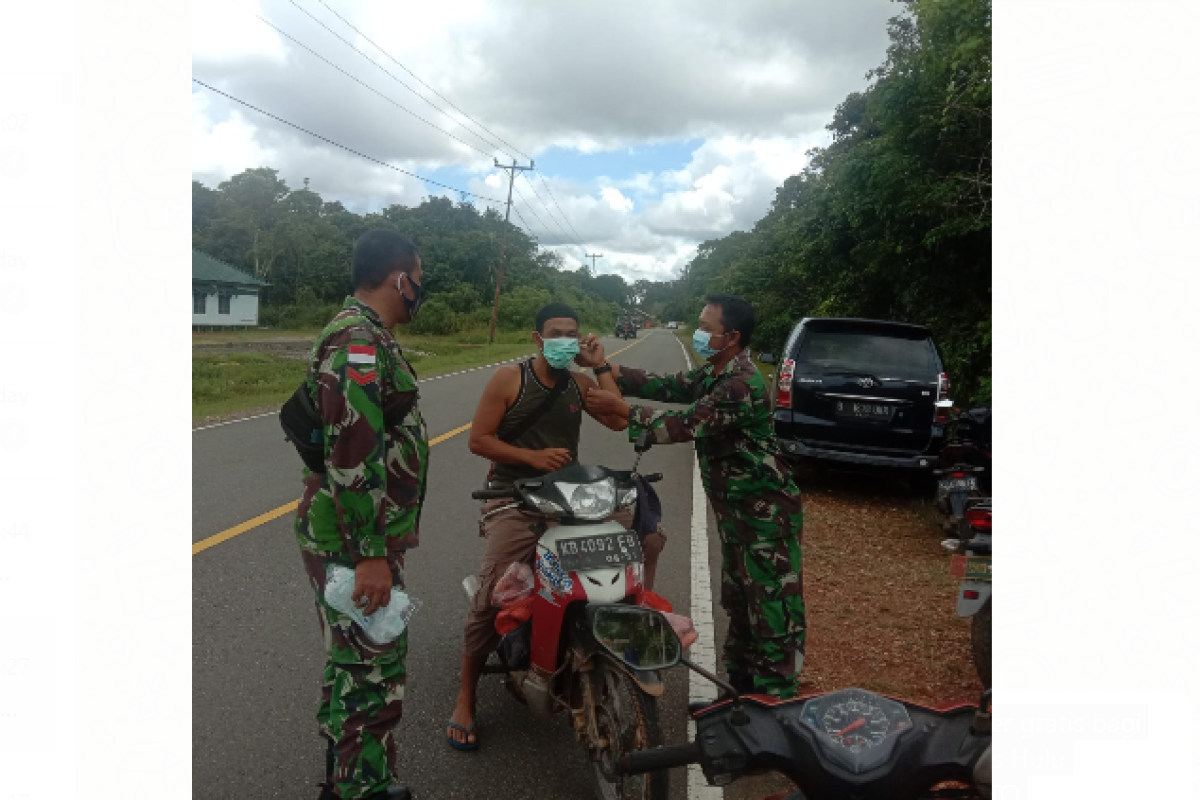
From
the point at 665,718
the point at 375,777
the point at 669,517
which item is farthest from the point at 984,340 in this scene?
the point at 375,777

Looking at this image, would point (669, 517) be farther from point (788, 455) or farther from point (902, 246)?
point (902, 246)

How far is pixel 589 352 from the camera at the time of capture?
11.1ft

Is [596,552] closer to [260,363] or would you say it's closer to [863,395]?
[863,395]

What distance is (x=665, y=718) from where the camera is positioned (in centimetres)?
355

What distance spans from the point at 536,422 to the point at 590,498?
0.63 metres

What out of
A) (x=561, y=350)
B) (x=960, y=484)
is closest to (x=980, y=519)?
(x=960, y=484)

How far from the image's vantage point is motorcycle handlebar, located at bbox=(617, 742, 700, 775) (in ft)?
5.41

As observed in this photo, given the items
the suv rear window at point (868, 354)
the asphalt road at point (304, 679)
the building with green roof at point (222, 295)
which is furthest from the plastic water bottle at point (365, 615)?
the building with green roof at point (222, 295)

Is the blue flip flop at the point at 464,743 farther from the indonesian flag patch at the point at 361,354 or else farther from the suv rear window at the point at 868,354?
the suv rear window at the point at 868,354

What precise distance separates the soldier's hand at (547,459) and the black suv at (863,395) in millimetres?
4458

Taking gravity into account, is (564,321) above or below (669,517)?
above

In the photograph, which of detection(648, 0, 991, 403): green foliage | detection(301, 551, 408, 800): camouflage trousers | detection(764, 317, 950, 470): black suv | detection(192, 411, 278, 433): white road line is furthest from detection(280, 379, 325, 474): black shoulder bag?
detection(192, 411, 278, 433): white road line

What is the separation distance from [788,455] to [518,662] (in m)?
5.07
